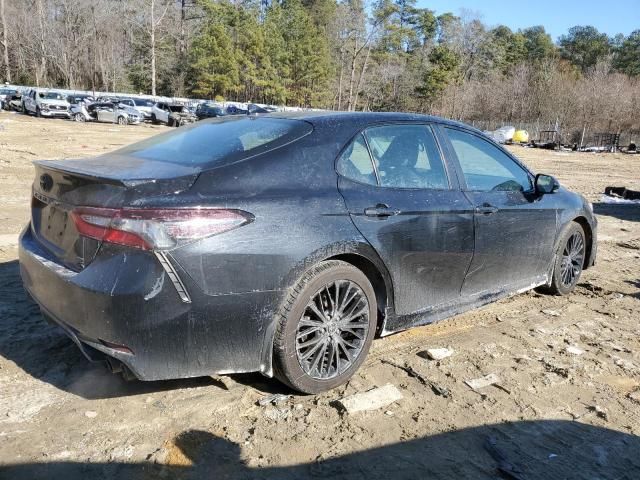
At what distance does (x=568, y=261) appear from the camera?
5.14 metres

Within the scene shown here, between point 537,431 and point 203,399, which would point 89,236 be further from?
point 537,431

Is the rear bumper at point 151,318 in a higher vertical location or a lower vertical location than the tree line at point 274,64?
lower

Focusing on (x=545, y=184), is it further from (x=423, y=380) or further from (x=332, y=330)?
(x=332, y=330)

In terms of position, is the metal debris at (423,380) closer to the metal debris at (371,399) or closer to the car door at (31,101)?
the metal debris at (371,399)

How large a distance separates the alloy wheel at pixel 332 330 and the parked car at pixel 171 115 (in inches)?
1343

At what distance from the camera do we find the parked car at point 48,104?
33312 millimetres

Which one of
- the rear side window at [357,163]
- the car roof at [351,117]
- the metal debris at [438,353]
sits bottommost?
the metal debris at [438,353]

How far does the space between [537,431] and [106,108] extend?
122 feet

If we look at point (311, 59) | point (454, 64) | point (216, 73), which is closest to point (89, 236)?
point (216, 73)

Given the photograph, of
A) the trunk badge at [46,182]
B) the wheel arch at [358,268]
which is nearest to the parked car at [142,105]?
the trunk badge at [46,182]

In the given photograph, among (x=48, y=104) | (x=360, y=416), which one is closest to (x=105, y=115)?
(x=48, y=104)

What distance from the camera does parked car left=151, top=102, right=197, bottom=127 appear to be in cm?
3594

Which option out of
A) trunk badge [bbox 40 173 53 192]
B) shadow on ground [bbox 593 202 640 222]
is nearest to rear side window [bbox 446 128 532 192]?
trunk badge [bbox 40 173 53 192]

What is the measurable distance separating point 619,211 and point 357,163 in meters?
9.59
